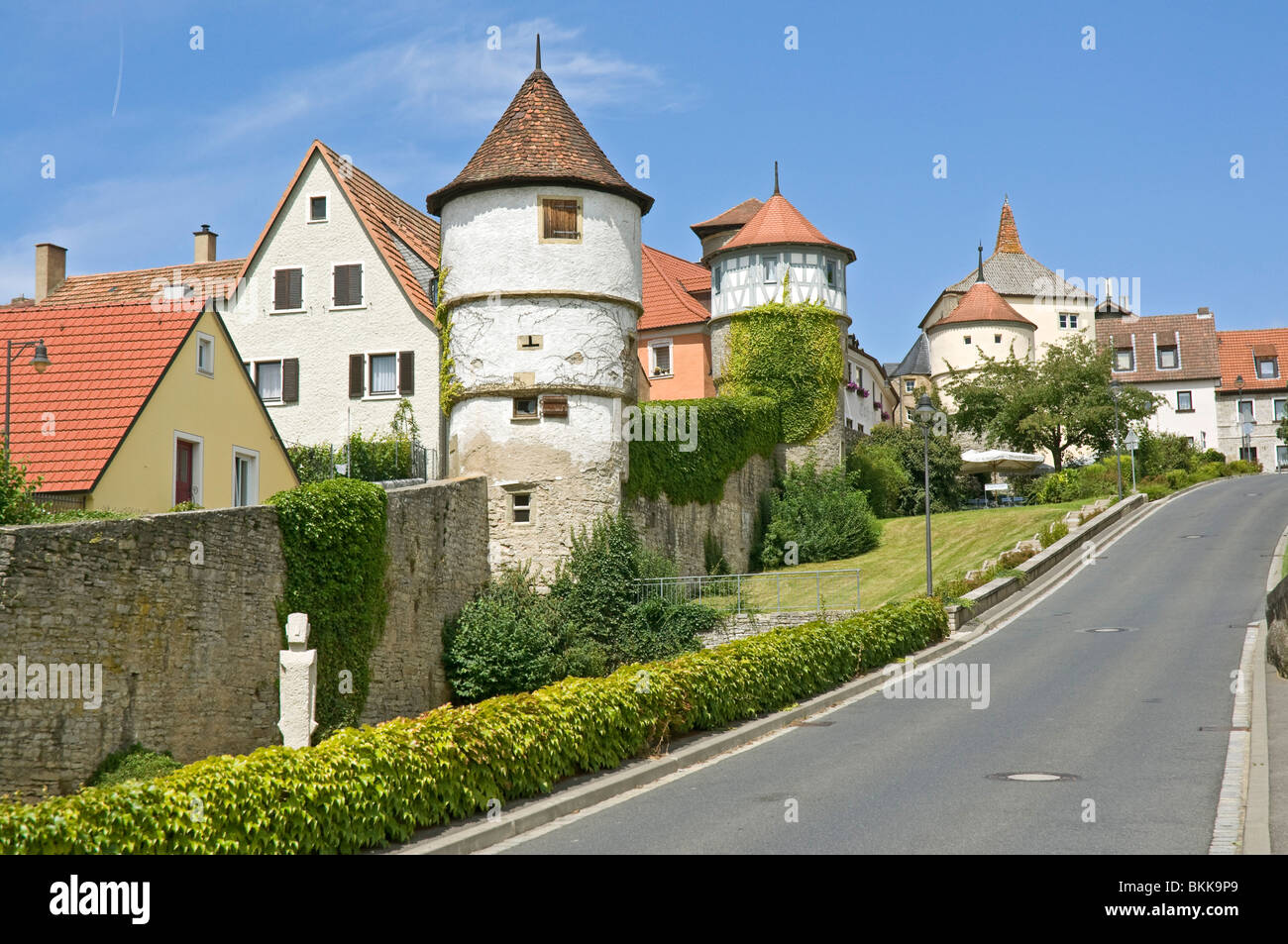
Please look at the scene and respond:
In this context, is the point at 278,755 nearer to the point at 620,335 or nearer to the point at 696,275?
the point at 620,335

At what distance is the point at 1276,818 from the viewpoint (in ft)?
38.4

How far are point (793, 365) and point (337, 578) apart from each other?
87.8 feet

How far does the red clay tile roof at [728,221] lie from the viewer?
203ft

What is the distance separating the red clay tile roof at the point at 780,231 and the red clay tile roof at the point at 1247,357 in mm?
48837

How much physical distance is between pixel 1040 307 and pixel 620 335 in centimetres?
5702

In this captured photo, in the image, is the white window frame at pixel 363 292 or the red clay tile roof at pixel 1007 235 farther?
the red clay tile roof at pixel 1007 235

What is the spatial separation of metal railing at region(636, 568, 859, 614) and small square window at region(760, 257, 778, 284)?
1491cm

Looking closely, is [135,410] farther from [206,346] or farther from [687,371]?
[687,371]

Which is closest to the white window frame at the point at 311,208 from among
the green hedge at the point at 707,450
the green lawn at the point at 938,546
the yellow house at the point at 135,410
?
the green hedge at the point at 707,450

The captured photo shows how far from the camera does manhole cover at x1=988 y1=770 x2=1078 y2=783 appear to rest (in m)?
14.4

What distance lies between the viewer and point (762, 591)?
35.2 metres

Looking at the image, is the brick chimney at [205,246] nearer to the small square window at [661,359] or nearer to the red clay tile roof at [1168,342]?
the small square window at [661,359]

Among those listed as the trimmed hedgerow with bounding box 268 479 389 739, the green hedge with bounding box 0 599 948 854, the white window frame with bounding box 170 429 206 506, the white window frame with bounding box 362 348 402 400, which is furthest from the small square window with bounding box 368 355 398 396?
the green hedge with bounding box 0 599 948 854
